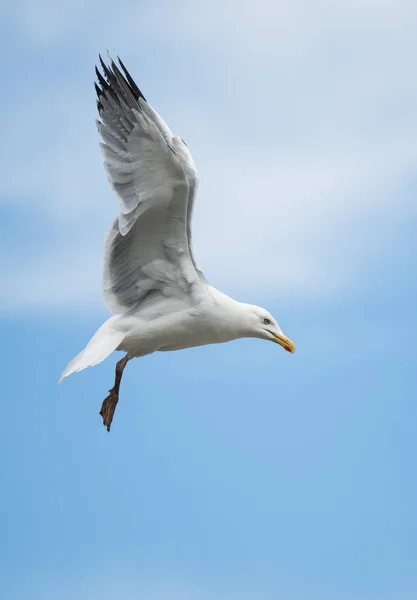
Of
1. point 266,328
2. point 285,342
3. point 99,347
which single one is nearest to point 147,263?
point 99,347

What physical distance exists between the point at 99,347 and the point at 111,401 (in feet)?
2.96

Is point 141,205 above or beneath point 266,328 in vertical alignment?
above

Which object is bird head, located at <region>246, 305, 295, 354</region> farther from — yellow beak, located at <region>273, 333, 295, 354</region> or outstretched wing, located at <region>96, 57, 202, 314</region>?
outstretched wing, located at <region>96, 57, 202, 314</region>

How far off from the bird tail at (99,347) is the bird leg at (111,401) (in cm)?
43

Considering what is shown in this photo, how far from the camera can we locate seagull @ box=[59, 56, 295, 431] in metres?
10.8

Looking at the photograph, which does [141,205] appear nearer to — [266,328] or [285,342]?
[266,328]

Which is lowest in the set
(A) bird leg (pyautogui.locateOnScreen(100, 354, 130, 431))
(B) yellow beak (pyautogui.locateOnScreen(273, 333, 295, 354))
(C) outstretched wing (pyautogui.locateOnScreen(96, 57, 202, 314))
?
(A) bird leg (pyautogui.locateOnScreen(100, 354, 130, 431))

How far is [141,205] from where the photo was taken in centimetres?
1092

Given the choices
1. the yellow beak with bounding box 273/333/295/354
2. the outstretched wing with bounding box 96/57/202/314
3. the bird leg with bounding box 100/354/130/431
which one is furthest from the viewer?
the yellow beak with bounding box 273/333/295/354

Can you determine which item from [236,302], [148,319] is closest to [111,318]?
[148,319]

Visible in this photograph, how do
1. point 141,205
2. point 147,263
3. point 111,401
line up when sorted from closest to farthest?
point 141,205
point 147,263
point 111,401

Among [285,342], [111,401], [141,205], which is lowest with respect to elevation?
[111,401]

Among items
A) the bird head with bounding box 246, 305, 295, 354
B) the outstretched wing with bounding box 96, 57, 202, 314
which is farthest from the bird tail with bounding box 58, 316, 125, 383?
the bird head with bounding box 246, 305, 295, 354

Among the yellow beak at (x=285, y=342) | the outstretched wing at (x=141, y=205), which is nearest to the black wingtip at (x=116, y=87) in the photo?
the outstretched wing at (x=141, y=205)
